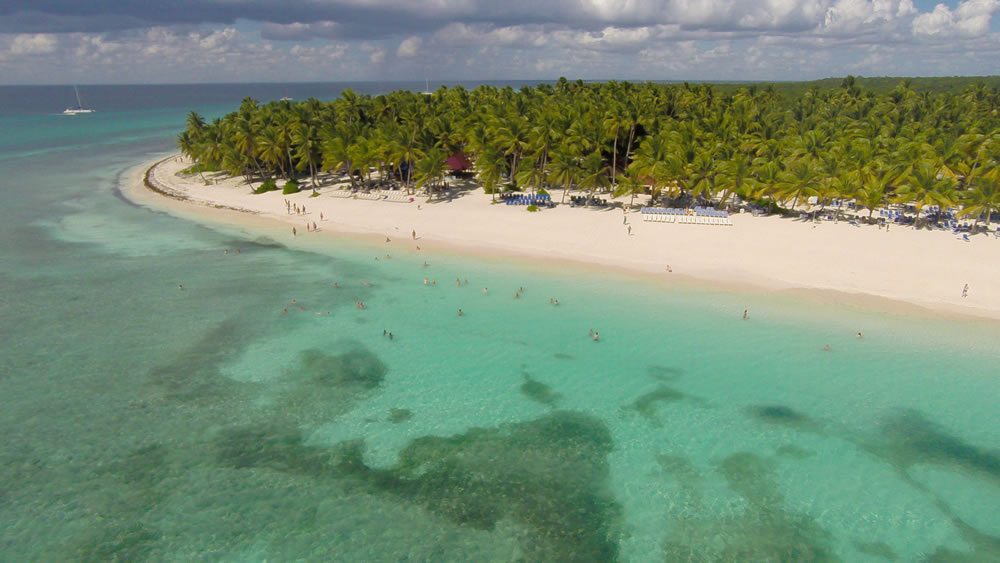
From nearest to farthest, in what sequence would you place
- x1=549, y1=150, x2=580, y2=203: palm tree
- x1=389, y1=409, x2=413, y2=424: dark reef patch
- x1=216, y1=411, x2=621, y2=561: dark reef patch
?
x1=216, y1=411, x2=621, y2=561: dark reef patch → x1=389, y1=409, x2=413, y2=424: dark reef patch → x1=549, y1=150, x2=580, y2=203: palm tree

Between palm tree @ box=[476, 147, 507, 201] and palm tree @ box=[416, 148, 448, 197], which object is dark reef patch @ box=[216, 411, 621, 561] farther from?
palm tree @ box=[416, 148, 448, 197]

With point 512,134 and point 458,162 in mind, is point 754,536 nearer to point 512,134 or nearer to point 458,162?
point 512,134

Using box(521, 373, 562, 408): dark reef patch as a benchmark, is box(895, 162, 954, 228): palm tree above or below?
above

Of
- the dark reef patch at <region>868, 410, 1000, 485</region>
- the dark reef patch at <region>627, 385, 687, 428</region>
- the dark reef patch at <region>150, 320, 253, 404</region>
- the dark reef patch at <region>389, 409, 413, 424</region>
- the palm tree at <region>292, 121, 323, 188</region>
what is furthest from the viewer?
the palm tree at <region>292, 121, 323, 188</region>

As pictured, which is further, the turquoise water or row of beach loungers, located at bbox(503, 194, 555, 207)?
row of beach loungers, located at bbox(503, 194, 555, 207)

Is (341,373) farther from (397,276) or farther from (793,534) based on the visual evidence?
(793,534)

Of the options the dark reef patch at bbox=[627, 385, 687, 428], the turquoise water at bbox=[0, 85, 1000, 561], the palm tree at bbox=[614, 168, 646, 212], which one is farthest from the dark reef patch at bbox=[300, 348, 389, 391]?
the palm tree at bbox=[614, 168, 646, 212]

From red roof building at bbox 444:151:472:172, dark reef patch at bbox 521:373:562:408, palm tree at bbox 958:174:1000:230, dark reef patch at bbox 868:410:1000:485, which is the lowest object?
dark reef patch at bbox 868:410:1000:485
